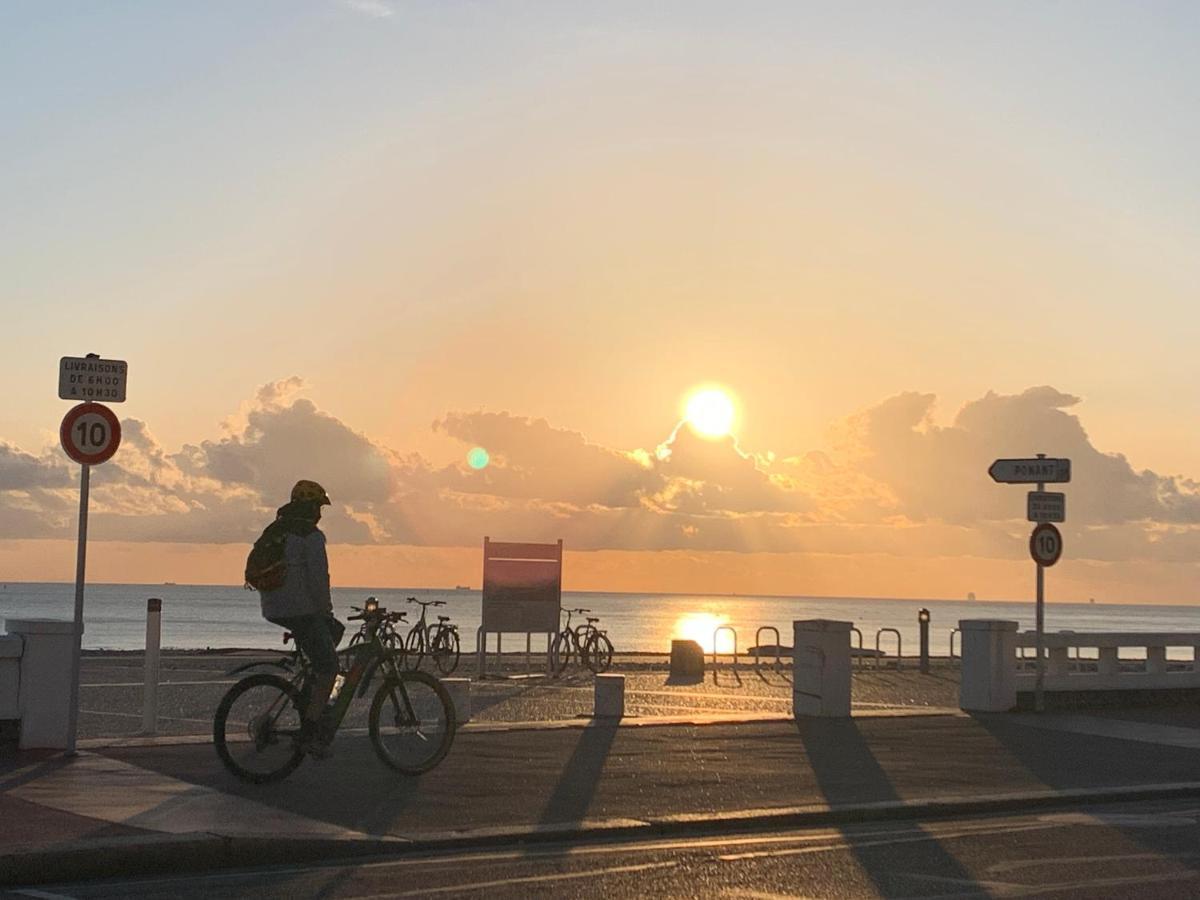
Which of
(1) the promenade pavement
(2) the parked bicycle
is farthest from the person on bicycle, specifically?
(2) the parked bicycle

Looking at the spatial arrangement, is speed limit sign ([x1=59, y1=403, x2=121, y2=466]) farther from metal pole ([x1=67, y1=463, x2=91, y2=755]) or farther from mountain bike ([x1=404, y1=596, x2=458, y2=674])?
mountain bike ([x1=404, y1=596, x2=458, y2=674])

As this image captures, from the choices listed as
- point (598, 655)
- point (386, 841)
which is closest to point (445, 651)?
point (598, 655)

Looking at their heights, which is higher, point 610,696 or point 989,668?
point 989,668

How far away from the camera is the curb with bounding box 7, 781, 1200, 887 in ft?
30.0

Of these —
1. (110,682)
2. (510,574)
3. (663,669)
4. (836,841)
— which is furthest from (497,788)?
(663,669)

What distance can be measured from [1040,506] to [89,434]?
12770 millimetres

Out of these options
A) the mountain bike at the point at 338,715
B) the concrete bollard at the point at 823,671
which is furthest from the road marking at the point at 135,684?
the mountain bike at the point at 338,715

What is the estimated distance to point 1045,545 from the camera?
Answer: 71.2 ft

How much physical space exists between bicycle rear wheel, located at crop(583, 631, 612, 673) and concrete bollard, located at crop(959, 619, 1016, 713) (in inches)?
529

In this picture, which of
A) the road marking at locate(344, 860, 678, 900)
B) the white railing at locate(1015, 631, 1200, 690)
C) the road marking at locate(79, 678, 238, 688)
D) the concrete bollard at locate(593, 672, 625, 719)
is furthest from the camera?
the road marking at locate(79, 678, 238, 688)

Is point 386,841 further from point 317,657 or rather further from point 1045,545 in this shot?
point 1045,545

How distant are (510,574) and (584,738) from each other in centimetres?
1401

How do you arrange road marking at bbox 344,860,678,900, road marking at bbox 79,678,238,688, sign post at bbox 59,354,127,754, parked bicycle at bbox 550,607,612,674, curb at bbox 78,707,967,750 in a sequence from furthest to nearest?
parked bicycle at bbox 550,607,612,674, road marking at bbox 79,678,238,688, curb at bbox 78,707,967,750, sign post at bbox 59,354,127,754, road marking at bbox 344,860,678,900

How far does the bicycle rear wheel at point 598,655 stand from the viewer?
34.9m
